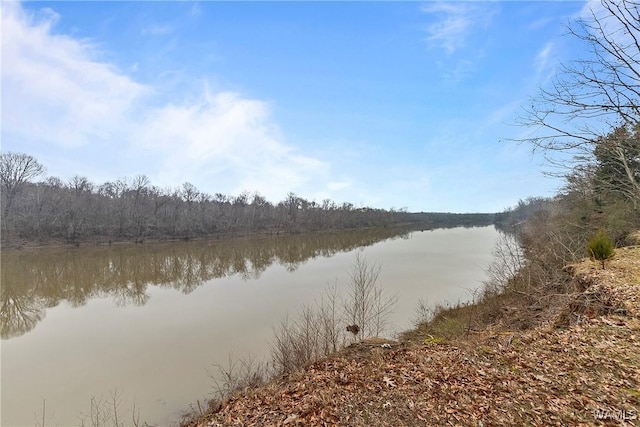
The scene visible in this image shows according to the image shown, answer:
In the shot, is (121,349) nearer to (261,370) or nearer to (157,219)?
(261,370)

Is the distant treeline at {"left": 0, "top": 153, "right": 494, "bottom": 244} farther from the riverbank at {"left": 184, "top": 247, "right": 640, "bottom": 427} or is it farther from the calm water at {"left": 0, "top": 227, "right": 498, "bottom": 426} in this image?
the riverbank at {"left": 184, "top": 247, "right": 640, "bottom": 427}

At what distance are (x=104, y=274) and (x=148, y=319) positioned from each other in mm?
14197

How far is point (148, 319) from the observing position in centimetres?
1468

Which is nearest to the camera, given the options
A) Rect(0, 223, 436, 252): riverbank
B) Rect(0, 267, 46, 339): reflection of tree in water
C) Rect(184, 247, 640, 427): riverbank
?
Rect(184, 247, 640, 427): riverbank

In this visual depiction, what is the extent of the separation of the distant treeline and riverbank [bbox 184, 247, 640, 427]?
52.6m

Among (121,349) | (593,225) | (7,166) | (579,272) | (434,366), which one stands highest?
(7,166)

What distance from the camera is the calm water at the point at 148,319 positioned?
8.46 metres

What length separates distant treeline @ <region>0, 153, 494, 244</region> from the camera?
4562cm

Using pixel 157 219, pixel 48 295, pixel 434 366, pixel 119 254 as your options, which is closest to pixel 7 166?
pixel 157 219

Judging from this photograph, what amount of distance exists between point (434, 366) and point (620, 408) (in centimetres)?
231

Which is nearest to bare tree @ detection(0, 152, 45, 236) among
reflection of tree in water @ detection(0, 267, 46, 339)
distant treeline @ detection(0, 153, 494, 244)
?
distant treeline @ detection(0, 153, 494, 244)

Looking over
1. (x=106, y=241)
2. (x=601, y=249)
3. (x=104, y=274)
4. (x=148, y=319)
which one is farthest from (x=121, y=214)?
(x=601, y=249)

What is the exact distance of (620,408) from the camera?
138 inches

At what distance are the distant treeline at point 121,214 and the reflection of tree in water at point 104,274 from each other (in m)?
8.23
